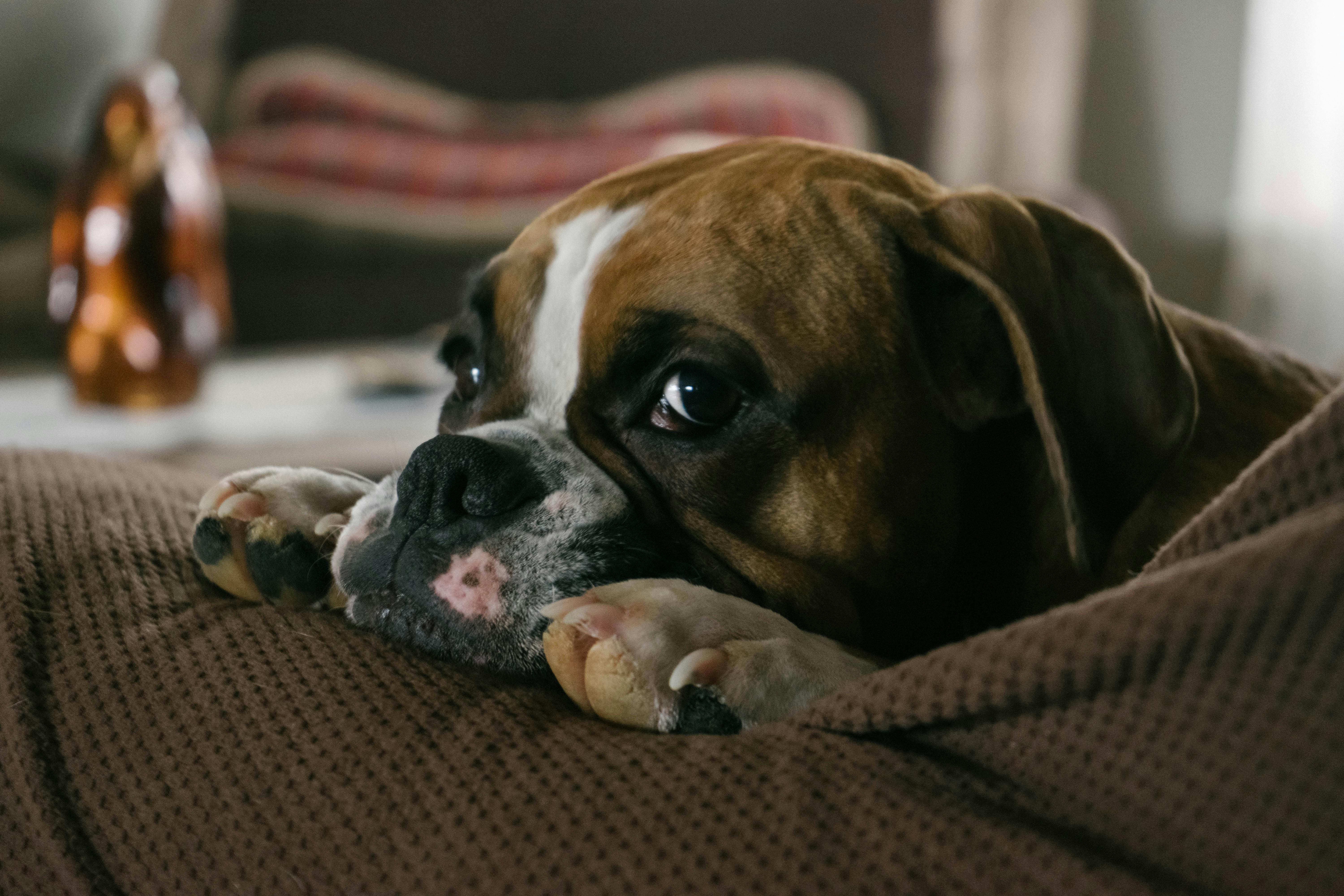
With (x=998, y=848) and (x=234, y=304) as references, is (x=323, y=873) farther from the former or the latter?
(x=234, y=304)

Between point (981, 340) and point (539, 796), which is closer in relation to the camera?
point (539, 796)

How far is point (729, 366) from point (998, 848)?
0.64 meters

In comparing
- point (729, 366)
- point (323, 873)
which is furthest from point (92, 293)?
point (323, 873)

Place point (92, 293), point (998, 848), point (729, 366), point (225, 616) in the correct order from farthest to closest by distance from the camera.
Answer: point (92, 293), point (729, 366), point (225, 616), point (998, 848)

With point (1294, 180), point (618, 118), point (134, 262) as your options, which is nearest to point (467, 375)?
point (134, 262)

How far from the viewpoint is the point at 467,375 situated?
1.58 meters

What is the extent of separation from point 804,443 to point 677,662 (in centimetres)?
38

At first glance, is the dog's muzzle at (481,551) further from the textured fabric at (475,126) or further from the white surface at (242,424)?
the textured fabric at (475,126)

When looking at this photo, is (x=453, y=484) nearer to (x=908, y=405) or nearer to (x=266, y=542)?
(x=266, y=542)

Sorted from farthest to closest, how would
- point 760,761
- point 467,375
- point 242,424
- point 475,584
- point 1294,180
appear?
point 1294,180 → point 242,424 → point 467,375 → point 475,584 → point 760,761

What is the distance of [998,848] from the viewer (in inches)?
26.1

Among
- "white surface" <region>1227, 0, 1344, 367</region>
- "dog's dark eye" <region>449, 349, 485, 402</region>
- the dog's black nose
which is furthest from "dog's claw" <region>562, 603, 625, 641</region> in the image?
"white surface" <region>1227, 0, 1344, 367</region>

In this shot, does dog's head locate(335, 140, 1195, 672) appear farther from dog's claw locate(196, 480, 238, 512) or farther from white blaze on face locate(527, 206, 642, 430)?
dog's claw locate(196, 480, 238, 512)

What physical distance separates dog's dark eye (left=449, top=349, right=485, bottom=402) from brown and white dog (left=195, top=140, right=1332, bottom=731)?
0.14 metres
